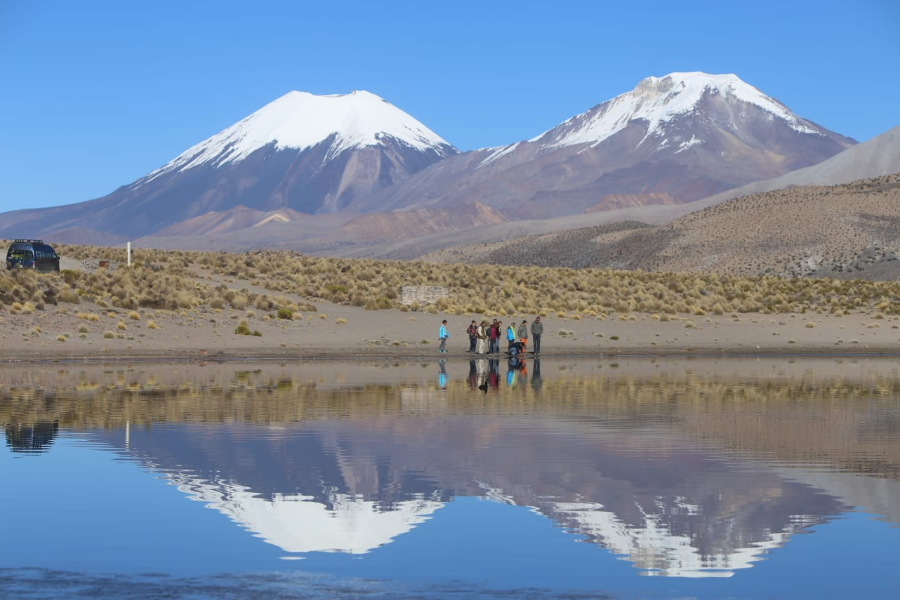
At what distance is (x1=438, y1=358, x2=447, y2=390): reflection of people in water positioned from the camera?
27.9m

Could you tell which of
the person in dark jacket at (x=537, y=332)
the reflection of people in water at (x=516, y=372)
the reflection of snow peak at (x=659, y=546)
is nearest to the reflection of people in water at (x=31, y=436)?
the reflection of snow peak at (x=659, y=546)

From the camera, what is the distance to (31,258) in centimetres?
4953

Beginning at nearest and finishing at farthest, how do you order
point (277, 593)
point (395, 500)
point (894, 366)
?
1. point (277, 593)
2. point (395, 500)
3. point (894, 366)

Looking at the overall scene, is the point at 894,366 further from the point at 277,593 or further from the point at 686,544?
the point at 277,593

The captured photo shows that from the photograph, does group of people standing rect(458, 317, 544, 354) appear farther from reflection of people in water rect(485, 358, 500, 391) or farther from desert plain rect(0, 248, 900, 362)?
reflection of people in water rect(485, 358, 500, 391)

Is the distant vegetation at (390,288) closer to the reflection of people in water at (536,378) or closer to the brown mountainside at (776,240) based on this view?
the reflection of people in water at (536,378)

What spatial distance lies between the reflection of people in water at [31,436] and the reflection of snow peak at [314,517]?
3.94m

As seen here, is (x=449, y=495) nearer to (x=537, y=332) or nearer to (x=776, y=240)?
(x=537, y=332)

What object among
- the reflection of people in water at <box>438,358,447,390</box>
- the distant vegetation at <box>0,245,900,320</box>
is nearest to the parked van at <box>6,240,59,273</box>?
the distant vegetation at <box>0,245,900,320</box>

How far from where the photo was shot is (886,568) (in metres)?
9.91

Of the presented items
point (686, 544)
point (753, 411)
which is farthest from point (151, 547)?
point (753, 411)

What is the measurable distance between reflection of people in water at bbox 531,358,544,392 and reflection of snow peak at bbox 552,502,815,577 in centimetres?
1468

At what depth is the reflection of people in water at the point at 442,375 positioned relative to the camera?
91.5 feet

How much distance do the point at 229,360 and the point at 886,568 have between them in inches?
1112
